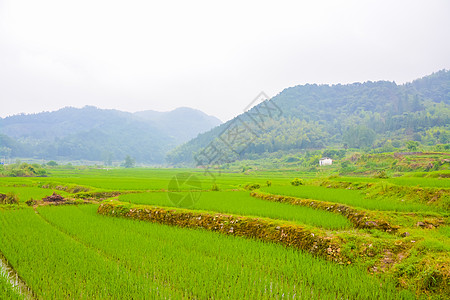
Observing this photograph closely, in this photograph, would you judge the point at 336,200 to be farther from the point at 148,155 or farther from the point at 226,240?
the point at 148,155

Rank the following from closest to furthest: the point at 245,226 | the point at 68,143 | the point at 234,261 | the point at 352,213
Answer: the point at 234,261, the point at 245,226, the point at 352,213, the point at 68,143

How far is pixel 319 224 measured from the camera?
7.11m

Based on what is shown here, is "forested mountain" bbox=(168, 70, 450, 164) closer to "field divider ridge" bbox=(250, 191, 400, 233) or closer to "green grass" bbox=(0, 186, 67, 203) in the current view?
"green grass" bbox=(0, 186, 67, 203)

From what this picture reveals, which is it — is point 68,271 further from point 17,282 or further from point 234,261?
point 234,261

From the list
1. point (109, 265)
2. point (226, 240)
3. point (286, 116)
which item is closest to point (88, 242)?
point (109, 265)

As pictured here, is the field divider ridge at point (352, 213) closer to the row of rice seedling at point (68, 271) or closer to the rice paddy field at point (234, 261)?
the rice paddy field at point (234, 261)

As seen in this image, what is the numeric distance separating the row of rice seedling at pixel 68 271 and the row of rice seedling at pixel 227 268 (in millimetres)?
209

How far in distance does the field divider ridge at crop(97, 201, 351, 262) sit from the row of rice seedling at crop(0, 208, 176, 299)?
9.97ft

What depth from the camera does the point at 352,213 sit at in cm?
788

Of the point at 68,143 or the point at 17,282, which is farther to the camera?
the point at 68,143

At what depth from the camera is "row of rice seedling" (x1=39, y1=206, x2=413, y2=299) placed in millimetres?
3787

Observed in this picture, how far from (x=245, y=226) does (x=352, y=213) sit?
341cm

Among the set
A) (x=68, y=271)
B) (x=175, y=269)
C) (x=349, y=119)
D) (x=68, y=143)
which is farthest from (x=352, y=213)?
(x=68, y=143)

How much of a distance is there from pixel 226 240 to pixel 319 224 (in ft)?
8.77
